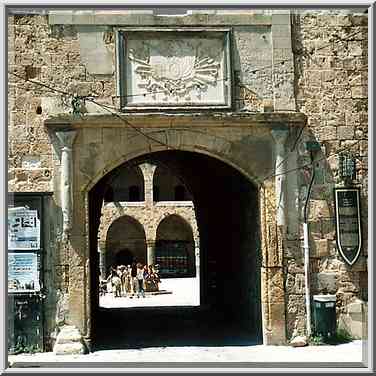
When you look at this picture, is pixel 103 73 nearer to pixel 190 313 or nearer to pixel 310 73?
pixel 310 73

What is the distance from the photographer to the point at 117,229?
34.8 m

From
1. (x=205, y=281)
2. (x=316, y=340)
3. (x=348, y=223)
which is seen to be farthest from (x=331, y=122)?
(x=205, y=281)

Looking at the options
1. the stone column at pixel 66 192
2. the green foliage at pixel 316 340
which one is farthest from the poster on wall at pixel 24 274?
the green foliage at pixel 316 340

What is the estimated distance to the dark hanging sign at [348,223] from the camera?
1027cm

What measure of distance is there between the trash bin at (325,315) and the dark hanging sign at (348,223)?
670 millimetres

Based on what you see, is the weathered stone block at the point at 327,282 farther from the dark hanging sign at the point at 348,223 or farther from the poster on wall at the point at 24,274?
the poster on wall at the point at 24,274

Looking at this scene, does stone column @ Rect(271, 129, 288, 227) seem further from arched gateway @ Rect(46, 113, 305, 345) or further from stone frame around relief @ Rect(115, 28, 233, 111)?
stone frame around relief @ Rect(115, 28, 233, 111)

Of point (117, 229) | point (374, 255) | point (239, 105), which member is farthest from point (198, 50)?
point (117, 229)

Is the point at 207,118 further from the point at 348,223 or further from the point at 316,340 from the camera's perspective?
the point at 316,340

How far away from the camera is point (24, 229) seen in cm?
991

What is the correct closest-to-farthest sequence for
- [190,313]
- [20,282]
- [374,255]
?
[374,255] → [20,282] → [190,313]

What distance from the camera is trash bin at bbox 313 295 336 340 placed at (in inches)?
395

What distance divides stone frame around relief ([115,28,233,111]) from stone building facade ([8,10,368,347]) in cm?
1

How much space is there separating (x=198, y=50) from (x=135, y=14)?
104cm
